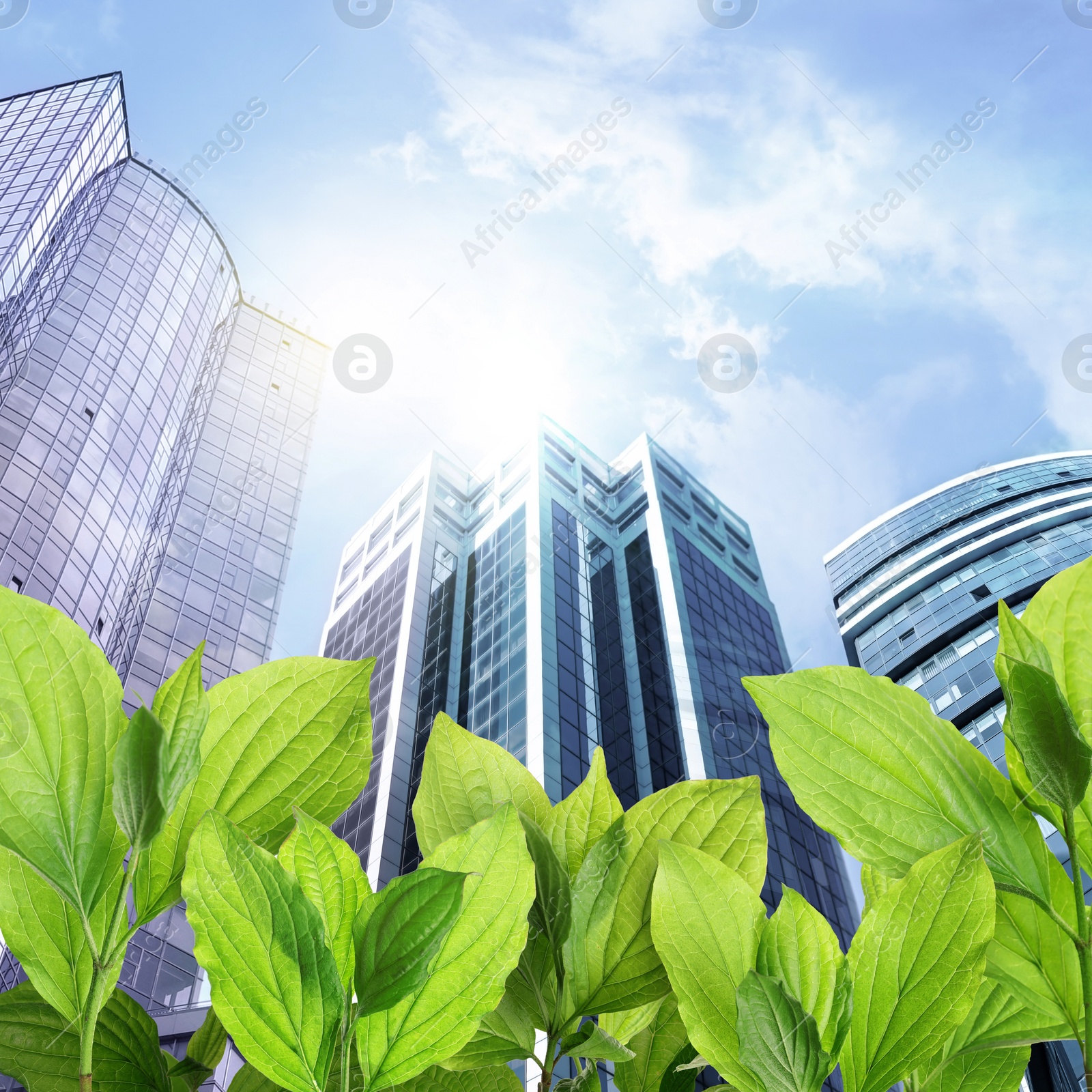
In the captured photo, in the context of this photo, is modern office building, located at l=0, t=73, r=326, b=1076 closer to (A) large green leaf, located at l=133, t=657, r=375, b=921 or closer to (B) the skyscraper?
(B) the skyscraper

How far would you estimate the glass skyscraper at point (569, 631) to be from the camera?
27000mm

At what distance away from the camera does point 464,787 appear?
1.77 ft

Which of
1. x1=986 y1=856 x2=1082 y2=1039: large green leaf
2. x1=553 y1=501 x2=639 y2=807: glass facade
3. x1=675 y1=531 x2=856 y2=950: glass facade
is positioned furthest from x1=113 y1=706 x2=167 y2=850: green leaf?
x1=675 y1=531 x2=856 y2=950: glass facade

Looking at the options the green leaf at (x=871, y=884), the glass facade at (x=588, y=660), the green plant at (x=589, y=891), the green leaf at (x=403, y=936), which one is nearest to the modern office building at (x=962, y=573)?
the glass facade at (x=588, y=660)

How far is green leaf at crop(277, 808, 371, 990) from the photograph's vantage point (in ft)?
1.33

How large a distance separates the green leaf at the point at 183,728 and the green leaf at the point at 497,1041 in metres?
0.21

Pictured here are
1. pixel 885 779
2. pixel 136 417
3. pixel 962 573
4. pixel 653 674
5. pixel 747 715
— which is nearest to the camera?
pixel 885 779

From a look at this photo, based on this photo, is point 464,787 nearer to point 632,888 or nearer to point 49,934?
point 632,888

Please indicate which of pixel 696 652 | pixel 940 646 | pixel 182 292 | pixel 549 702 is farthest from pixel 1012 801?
pixel 182 292

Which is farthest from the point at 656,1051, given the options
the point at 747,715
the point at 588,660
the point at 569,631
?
the point at 747,715

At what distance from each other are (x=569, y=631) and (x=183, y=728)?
2921cm

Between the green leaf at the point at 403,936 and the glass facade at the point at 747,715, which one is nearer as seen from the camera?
the green leaf at the point at 403,936

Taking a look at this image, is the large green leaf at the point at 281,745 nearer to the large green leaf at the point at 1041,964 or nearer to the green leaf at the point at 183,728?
the green leaf at the point at 183,728

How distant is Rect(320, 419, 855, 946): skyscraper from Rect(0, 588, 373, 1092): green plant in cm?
2242
